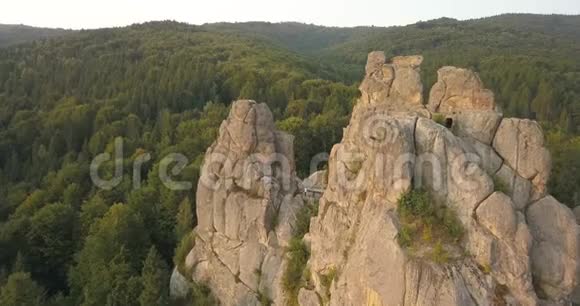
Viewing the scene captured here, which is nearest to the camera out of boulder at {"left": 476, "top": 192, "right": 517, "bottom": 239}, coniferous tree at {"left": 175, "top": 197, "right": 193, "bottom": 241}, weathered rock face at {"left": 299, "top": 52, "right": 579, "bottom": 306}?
weathered rock face at {"left": 299, "top": 52, "right": 579, "bottom": 306}

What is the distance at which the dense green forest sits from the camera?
1551 inches

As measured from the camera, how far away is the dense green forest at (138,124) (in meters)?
39.4

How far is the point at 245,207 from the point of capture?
98.5 ft

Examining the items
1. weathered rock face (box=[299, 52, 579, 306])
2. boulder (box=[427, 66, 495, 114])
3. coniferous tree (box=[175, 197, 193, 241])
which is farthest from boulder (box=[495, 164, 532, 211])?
coniferous tree (box=[175, 197, 193, 241])

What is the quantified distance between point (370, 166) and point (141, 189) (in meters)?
34.9

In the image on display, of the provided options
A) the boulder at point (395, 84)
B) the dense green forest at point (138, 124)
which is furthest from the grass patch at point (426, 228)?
the dense green forest at point (138, 124)

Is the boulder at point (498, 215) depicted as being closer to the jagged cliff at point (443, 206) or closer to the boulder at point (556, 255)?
the jagged cliff at point (443, 206)

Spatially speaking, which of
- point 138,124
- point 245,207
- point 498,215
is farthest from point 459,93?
point 138,124

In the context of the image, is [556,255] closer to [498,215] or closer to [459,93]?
[498,215]

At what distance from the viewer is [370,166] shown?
20.6 meters

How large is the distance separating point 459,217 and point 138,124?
7887 cm

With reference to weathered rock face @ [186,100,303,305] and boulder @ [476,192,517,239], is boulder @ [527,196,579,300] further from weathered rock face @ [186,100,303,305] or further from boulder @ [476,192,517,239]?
weathered rock face @ [186,100,303,305]

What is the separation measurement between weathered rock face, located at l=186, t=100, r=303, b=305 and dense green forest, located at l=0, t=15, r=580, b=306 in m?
3.93

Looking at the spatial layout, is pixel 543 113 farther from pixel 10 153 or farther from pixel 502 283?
pixel 10 153
